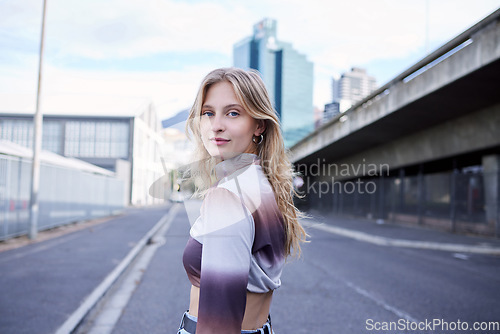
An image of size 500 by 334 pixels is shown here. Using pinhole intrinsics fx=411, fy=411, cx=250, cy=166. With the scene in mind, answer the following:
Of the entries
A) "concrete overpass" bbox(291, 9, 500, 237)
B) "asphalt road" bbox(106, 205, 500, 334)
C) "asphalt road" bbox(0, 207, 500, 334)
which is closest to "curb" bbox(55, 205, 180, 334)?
"asphalt road" bbox(0, 207, 500, 334)

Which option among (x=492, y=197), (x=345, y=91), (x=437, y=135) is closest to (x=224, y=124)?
(x=345, y=91)

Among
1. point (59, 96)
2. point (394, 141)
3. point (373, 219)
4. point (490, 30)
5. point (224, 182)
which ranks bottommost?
point (373, 219)

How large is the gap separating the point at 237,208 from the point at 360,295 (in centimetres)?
584

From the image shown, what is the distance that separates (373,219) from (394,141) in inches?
213

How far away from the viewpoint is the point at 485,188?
15.3 metres

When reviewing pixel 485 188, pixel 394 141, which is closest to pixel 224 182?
pixel 485 188

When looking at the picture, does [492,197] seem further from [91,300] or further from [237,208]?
[237,208]

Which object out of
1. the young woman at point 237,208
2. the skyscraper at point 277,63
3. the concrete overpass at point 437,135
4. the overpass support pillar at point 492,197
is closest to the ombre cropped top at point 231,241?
the young woman at point 237,208

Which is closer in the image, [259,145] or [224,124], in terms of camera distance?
[224,124]

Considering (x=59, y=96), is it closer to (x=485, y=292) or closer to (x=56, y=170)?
(x=56, y=170)

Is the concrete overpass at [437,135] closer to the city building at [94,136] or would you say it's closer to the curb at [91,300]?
the curb at [91,300]

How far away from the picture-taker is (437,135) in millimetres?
17578

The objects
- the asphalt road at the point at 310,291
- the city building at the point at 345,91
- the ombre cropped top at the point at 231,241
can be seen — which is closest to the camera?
the ombre cropped top at the point at 231,241

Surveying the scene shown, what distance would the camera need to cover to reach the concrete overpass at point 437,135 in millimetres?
12336
